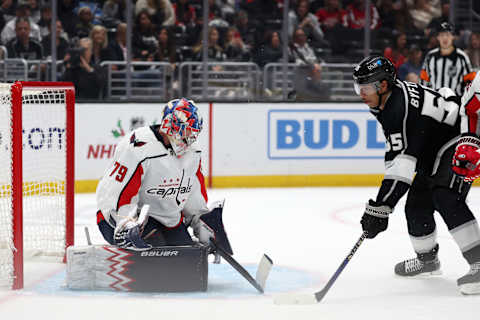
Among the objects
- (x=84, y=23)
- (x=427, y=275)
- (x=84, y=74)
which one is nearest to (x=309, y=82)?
(x=84, y=74)

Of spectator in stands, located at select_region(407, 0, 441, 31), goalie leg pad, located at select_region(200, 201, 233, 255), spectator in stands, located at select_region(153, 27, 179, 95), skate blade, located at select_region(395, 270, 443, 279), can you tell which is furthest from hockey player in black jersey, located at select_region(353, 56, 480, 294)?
spectator in stands, located at select_region(407, 0, 441, 31)

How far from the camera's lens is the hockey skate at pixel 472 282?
3426mm

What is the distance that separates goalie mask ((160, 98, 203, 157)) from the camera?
3.28m

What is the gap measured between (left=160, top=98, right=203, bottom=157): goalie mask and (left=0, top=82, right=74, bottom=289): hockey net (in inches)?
25.6

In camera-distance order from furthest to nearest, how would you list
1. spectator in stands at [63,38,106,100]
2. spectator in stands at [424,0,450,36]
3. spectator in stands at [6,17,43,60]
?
spectator in stands at [424,0,450,36], spectator in stands at [6,17,43,60], spectator in stands at [63,38,106,100]

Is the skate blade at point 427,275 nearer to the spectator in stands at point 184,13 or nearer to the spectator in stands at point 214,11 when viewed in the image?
the spectator in stands at point 184,13

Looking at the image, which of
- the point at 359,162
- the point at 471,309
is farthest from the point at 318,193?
the point at 471,309

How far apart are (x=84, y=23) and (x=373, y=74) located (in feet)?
16.2

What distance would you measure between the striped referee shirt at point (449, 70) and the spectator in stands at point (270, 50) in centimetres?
175

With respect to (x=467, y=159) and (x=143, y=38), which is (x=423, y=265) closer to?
(x=467, y=159)

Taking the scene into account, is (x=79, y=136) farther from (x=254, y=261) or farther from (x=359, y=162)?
(x=254, y=261)

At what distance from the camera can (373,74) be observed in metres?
3.34

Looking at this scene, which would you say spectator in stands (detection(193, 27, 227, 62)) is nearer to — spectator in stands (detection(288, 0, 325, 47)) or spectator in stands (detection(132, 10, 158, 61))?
spectator in stands (detection(132, 10, 158, 61))

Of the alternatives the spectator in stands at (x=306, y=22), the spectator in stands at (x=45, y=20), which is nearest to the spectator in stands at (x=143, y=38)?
the spectator in stands at (x=45, y=20)
